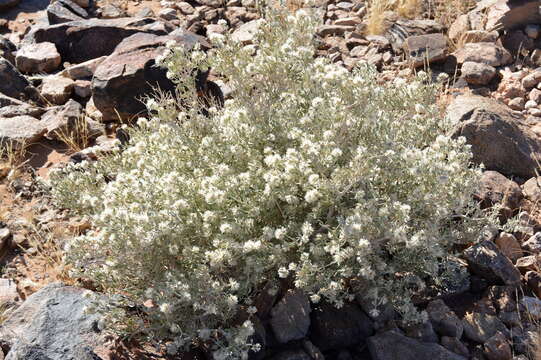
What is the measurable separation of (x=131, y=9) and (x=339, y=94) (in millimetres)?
5992

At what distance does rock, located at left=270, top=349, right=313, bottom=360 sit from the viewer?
13.3 ft

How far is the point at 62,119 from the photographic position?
6574mm

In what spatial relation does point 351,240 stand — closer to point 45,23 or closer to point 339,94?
point 339,94

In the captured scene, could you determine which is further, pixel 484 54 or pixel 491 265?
pixel 484 54

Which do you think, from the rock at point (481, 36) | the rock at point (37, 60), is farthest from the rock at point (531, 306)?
the rock at point (37, 60)

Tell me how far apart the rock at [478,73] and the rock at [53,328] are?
4722mm

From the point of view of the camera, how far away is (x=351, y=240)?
3592 mm

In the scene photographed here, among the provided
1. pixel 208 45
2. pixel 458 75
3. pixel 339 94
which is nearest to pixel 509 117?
pixel 458 75

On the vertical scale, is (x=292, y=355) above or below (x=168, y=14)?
below

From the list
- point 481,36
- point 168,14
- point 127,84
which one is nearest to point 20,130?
point 127,84

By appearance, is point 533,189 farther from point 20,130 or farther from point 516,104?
point 20,130

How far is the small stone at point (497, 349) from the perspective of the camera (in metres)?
4.23

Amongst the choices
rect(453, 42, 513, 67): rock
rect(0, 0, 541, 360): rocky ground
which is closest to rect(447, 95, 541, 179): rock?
rect(0, 0, 541, 360): rocky ground

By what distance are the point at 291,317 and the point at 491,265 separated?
1.65m
